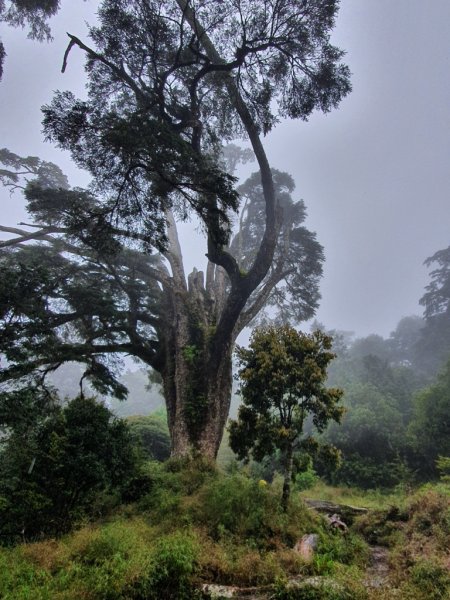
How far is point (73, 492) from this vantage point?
8.17 meters

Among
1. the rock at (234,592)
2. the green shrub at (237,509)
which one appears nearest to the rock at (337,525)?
the green shrub at (237,509)

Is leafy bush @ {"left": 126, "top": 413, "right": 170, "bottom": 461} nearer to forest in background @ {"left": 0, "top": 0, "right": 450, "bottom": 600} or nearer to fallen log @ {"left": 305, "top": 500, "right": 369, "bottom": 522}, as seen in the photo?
forest in background @ {"left": 0, "top": 0, "right": 450, "bottom": 600}

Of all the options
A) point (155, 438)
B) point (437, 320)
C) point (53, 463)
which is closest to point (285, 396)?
point (53, 463)

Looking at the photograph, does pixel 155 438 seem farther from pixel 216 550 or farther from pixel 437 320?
pixel 437 320

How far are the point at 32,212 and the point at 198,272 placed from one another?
8351mm

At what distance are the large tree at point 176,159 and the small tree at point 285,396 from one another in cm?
245

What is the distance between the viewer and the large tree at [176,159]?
7.87m

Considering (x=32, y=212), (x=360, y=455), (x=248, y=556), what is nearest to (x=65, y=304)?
(x=32, y=212)

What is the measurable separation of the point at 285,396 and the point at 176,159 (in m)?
6.49

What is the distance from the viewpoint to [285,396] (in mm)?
9297

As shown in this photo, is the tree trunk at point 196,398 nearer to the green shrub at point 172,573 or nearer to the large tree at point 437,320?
the green shrub at point 172,573

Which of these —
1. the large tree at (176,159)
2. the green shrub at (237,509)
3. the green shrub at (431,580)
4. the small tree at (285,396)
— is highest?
the large tree at (176,159)

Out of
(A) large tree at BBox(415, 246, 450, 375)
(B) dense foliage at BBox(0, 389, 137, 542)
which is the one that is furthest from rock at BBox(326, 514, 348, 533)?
(A) large tree at BBox(415, 246, 450, 375)

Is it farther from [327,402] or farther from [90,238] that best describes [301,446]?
[90,238]
